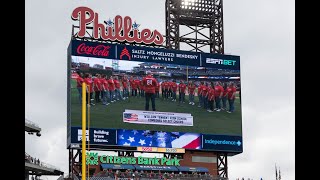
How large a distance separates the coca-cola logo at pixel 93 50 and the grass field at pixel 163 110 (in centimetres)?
265

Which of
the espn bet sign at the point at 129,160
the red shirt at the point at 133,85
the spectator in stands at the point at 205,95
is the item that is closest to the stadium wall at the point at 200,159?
the espn bet sign at the point at 129,160

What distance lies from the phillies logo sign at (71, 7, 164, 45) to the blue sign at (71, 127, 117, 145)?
310 inches

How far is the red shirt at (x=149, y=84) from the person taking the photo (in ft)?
159

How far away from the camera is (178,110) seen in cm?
4875

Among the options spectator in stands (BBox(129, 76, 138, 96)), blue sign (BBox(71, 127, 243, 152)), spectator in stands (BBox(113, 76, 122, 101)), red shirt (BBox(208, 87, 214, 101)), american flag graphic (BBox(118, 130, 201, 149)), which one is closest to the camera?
blue sign (BBox(71, 127, 243, 152))

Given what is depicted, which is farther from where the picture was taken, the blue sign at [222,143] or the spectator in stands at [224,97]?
the spectator in stands at [224,97]

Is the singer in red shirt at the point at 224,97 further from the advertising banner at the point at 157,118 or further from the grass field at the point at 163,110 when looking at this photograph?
the advertising banner at the point at 157,118

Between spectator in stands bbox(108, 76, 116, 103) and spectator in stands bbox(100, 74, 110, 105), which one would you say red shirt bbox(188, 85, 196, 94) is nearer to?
spectator in stands bbox(108, 76, 116, 103)

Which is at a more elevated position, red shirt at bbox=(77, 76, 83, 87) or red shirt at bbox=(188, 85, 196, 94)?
red shirt at bbox=(77, 76, 83, 87)

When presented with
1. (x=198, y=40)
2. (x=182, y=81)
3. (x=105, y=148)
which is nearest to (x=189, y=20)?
(x=198, y=40)

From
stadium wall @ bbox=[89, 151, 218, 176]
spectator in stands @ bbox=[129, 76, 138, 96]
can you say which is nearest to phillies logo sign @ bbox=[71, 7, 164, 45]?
spectator in stands @ bbox=[129, 76, 138, 96]

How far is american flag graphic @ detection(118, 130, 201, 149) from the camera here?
46750mm
